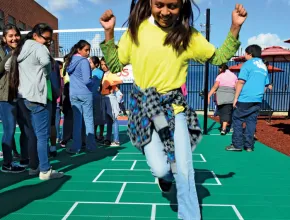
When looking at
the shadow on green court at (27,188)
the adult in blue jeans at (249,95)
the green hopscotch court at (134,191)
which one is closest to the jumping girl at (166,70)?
the green hopscotch court at (134,191)

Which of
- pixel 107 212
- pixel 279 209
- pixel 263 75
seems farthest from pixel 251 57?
pixel 107 212

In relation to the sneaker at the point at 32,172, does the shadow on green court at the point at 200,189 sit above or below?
below

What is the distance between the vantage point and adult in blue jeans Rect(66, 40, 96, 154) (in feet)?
16.4

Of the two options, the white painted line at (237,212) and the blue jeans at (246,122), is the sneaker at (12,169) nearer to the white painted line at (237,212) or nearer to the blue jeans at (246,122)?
the white painted line at (237,212)

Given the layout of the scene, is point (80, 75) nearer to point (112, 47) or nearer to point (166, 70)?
point (112, 47)

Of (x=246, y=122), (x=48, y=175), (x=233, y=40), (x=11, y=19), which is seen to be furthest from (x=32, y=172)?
(x=11, y=19)

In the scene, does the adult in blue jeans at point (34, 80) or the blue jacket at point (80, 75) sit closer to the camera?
the adult in blue jeans at point (34, 80)

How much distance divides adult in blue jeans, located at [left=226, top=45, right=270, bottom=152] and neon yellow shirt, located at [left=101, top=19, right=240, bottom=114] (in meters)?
3.55

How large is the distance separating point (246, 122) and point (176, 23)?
4.01 m

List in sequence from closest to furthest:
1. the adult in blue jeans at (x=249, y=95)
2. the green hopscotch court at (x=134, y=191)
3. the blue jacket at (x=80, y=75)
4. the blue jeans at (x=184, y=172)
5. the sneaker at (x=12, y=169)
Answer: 1. the blue jeans at (x=184, y=172)
2. the green hopscotch court at (x=134, y=191)
3. the sneaker at (x=12, y=169)
4. the blue jacket at (x=80, y=75)
5. the adult in blue jeans at (x=249, y=95)

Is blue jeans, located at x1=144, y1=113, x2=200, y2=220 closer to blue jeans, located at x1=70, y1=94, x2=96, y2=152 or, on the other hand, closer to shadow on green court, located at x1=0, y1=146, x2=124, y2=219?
shadow on green court, located at x1=0, y1=146, x2=124, y2=219

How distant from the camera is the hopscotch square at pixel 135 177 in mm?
3545

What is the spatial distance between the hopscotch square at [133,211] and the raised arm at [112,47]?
4.27 ft

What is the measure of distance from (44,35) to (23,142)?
155cm
